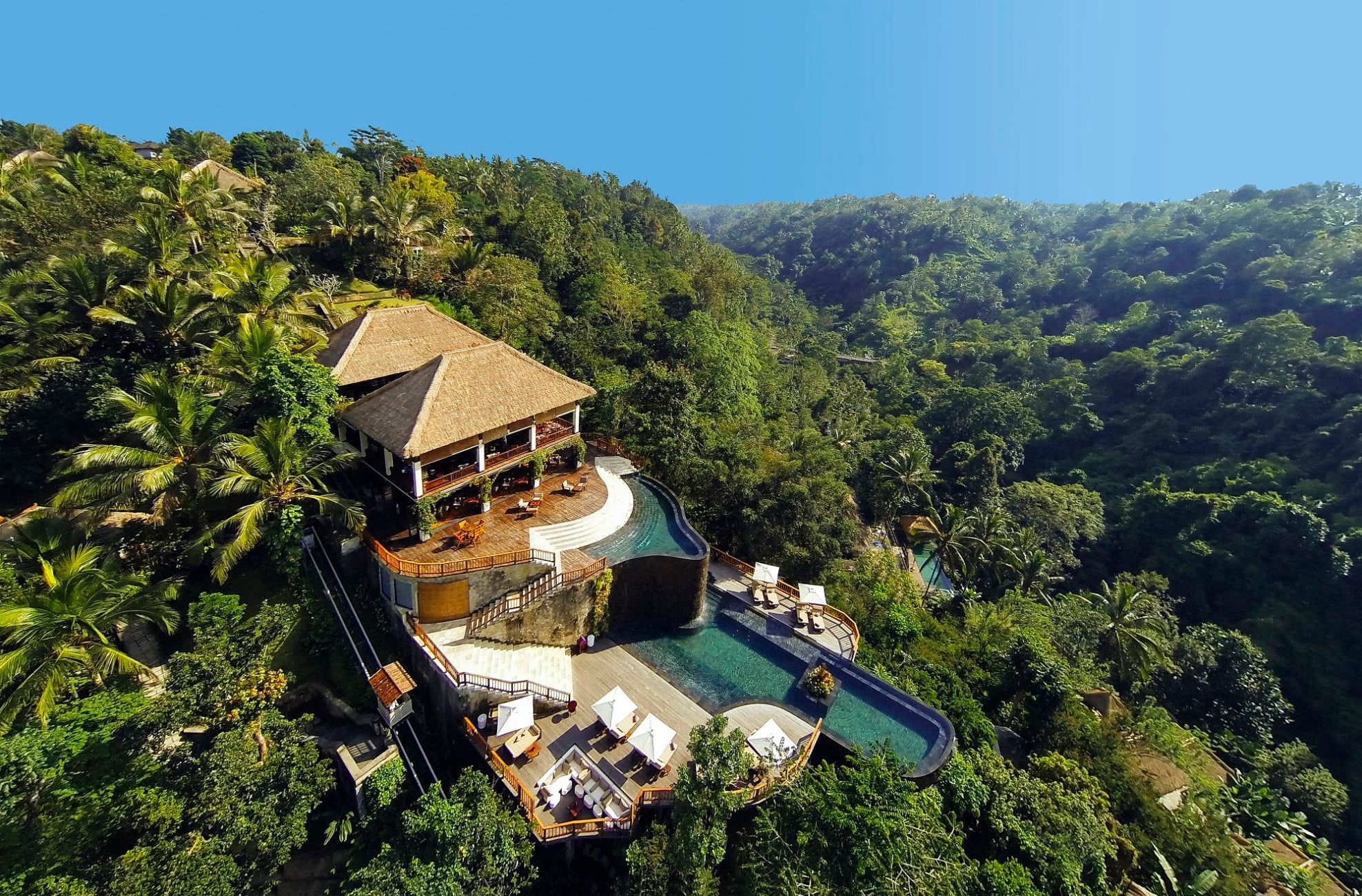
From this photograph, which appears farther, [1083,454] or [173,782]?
[1083,454]

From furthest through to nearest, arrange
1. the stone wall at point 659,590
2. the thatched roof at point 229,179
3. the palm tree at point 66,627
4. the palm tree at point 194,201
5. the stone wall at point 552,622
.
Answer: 1. the thatched roof at point 229,179
2. the palm tree at point 194,201
3. the stone wall at point 659,590
4. the stone wall at point 552,622
5. the palm tree at point 66,627

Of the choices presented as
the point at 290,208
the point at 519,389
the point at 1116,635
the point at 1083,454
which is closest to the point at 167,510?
the point at 519,389

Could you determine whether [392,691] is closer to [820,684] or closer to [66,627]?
[66,627]

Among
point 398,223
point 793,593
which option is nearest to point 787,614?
point 793,593

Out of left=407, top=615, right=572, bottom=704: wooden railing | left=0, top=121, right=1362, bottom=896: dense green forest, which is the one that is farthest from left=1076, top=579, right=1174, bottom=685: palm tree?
left=407, top=615, right=572, bottom=704: wooden railing

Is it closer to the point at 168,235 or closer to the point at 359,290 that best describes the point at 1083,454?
the point at 359,290

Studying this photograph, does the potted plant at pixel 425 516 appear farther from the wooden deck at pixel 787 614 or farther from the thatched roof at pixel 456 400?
the wooden deck at pixel 787 614

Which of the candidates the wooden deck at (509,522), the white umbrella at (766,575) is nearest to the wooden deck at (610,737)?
the wooden deck at (509,522)

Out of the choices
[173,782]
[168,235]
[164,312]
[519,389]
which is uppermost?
[168,235]
